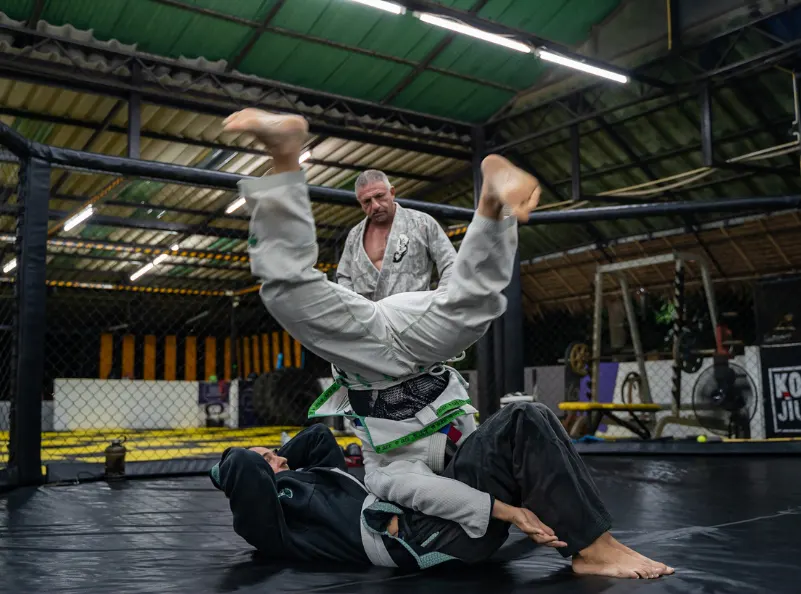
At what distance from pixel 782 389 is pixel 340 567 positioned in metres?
5.93

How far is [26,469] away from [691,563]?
2.98 meters

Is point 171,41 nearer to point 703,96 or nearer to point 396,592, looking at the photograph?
point 703,96

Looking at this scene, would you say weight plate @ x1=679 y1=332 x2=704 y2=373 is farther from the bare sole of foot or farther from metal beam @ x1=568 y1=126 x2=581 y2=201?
the bare sole of foot

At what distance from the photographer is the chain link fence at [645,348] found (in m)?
6.21

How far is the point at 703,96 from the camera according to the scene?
862 centimetres

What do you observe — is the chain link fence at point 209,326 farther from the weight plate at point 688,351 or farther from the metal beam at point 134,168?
the metal beam at point 134,168

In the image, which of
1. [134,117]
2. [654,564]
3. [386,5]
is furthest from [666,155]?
[654,564]

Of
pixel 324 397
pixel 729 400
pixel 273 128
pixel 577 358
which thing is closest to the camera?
pixel 273 128

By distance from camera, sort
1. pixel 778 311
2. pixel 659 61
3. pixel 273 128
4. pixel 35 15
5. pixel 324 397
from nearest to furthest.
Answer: pixel 273 128
pixel 324 397
pixel 778 311
pixel 35 15
pixel 659 61

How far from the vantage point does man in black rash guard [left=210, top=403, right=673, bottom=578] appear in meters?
1.48

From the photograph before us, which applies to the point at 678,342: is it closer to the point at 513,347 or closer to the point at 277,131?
the point at 513,347

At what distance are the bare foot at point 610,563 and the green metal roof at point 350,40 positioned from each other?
7215 millimetres

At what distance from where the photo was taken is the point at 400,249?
2844 millimetres

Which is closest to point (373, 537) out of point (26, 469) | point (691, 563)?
point (691, 563)
